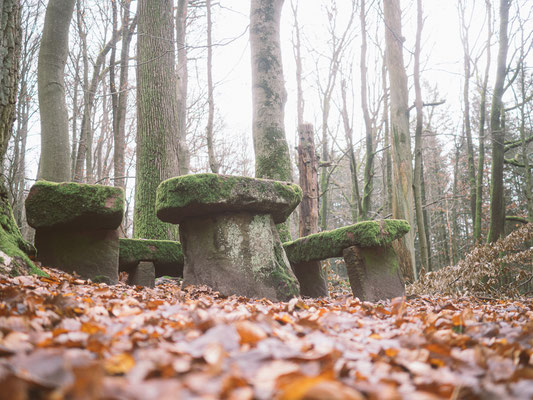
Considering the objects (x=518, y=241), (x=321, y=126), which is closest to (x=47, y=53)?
(x=518, y=241)

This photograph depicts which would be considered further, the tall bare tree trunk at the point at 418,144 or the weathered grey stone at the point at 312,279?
the tall bare tree trunk at the point at 418,144

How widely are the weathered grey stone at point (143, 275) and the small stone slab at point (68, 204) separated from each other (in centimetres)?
99

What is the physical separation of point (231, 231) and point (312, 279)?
5.40 feet

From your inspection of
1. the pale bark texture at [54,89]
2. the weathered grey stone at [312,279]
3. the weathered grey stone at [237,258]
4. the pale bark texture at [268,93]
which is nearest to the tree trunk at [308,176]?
the pale bark texture at [268,93]

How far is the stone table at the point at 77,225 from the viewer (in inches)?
132

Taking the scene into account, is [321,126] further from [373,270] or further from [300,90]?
[373,270]

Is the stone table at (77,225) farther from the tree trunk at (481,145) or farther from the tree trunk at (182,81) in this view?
the tree trunk at (481,145)

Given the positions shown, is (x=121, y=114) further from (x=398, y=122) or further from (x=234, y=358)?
(x=234, y=358)

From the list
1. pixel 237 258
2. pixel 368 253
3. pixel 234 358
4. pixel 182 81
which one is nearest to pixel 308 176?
pixel 368 253

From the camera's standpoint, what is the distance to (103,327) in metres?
1.42

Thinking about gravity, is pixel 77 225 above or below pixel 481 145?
below

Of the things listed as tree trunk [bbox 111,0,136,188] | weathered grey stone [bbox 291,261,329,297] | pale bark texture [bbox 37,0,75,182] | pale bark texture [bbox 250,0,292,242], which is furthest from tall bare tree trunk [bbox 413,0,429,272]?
tree trunk [bbox 111,0,136,188]

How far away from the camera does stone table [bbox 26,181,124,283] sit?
3354mm

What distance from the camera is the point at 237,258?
354 centimetres
